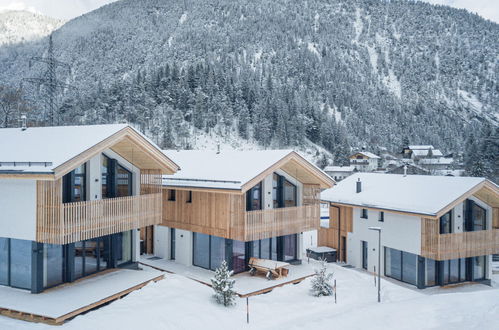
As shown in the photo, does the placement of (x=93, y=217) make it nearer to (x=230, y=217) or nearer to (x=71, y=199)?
(x=71, y=199)

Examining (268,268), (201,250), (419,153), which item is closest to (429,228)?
(268,268)

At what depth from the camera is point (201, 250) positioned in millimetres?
19219

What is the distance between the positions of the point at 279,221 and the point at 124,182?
22.7 feet

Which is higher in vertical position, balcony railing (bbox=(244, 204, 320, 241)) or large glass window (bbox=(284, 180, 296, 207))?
large glass window (bbox=(284, 180, 296, 207))

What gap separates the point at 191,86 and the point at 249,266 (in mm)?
81872

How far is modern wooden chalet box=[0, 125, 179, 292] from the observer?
12.8 meters

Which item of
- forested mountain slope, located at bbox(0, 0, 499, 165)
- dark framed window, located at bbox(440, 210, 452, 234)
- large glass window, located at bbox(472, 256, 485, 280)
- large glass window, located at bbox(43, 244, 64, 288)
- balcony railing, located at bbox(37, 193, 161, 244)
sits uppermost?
forested mountain slope, located at bbox(0, 0, 499, 165)

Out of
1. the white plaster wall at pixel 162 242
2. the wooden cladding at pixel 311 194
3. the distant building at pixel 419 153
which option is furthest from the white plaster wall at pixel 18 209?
the distant building at pixel 419 153

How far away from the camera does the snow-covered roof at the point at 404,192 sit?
18312 mm

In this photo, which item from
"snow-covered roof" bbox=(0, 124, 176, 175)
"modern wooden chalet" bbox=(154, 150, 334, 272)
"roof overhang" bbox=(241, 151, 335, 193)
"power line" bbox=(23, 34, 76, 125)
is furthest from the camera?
"power line" bbox=(23, 34, 76, 125)

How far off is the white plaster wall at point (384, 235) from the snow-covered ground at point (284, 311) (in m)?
3.13

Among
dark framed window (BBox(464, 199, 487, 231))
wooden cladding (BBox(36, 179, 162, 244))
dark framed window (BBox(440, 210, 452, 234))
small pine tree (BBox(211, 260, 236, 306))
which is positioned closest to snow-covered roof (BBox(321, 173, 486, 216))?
dark framed window (BBox(440, 210, 452, 234))

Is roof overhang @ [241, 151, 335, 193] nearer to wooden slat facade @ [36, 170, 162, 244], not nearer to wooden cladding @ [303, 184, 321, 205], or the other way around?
wooden cladding @ [303, 184, 321, 205]

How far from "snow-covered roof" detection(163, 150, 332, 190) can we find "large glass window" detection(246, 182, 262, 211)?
1.24 meters
